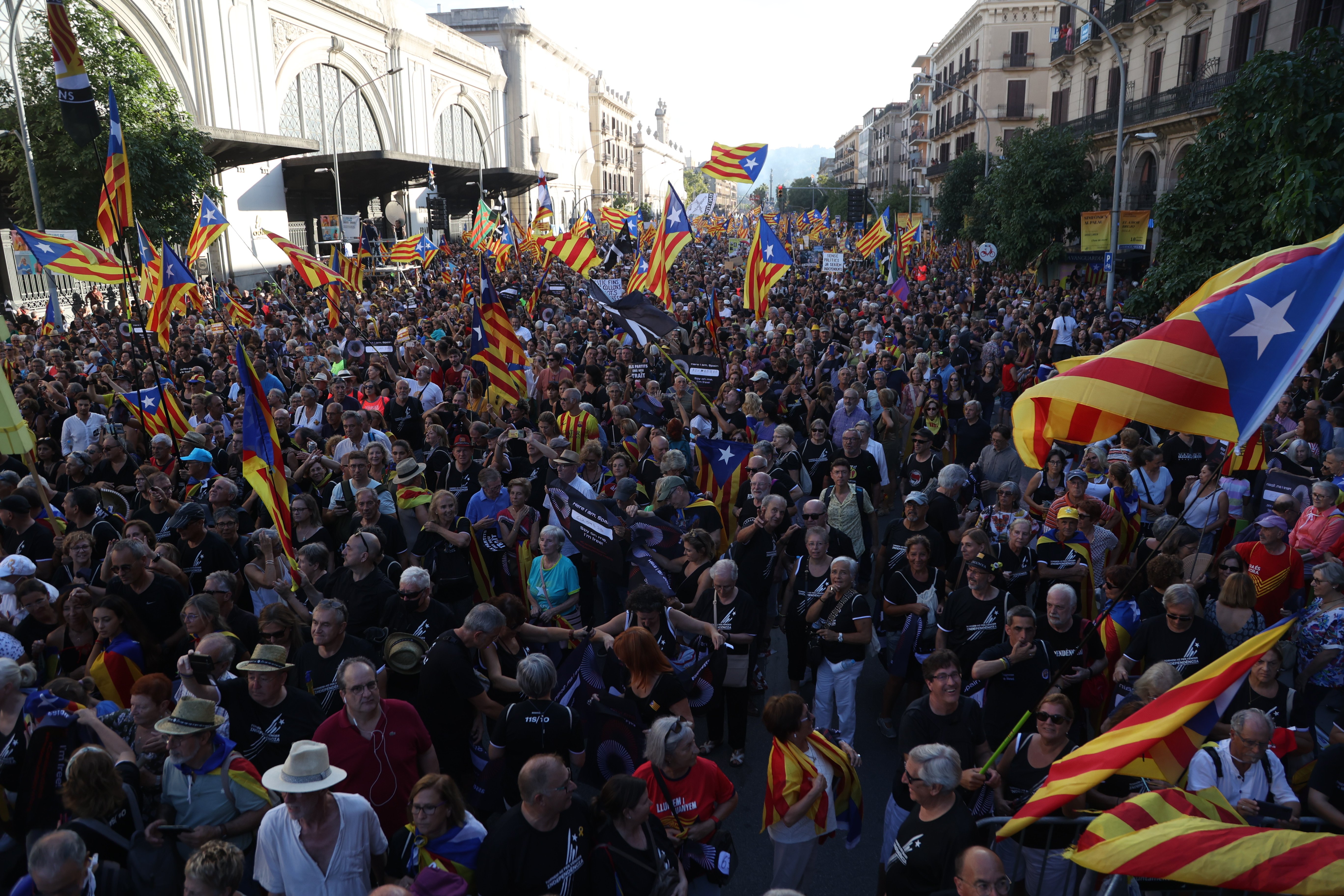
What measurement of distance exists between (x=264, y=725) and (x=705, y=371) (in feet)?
24.6

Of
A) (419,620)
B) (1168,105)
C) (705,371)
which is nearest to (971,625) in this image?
(419,620)

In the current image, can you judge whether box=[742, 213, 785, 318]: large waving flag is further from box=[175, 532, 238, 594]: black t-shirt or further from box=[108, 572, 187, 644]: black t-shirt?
box=[108, 572, 187, 644]: black t-shirt

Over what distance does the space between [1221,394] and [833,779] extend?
2.61m

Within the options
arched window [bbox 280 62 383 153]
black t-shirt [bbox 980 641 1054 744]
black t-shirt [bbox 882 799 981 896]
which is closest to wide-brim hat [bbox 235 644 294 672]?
black t-shirt [bbox 882 799 981 896]

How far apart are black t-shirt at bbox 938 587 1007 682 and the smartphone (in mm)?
3990

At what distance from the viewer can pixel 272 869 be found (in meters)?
3.36

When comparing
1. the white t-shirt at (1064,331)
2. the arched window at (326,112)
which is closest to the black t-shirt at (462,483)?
the white t-shirt at (1064,331)

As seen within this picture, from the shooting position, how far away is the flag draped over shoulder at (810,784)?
3914 millimetres

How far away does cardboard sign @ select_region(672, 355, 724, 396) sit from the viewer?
10859 mm

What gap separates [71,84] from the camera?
8148 mm

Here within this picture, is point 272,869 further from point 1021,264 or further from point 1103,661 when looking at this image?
point 1021,264

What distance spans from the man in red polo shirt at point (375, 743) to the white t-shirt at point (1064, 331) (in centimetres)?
1345

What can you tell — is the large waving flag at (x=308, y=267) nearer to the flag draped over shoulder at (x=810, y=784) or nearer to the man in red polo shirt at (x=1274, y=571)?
the flag draped over shoulder at (x=810, y=784)

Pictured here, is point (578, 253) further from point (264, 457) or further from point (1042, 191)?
point (1042, 191)
